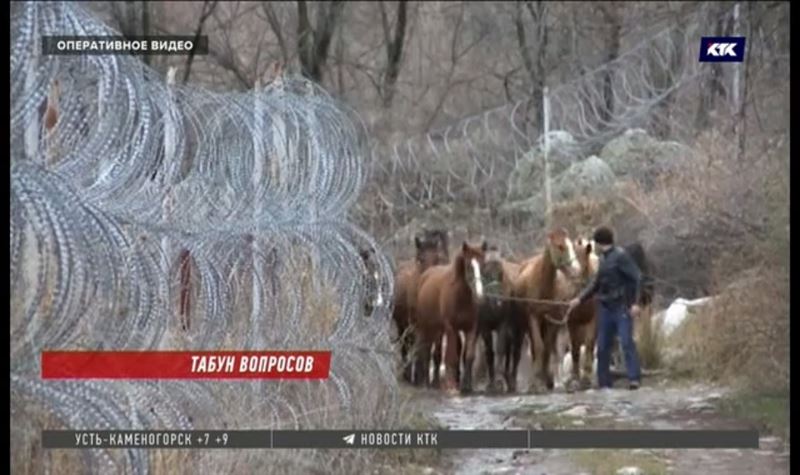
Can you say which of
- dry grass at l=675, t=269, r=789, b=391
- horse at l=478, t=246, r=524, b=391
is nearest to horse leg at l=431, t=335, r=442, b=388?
horse at l=478, t=246, r=524, b=391

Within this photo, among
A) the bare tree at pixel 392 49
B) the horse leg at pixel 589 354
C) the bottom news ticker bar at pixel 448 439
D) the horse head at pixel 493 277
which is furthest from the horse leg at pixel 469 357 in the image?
the bare tree at pixel 392 49

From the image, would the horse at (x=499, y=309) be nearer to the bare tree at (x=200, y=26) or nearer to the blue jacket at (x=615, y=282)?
the blue jacket at (x=615, y=282)

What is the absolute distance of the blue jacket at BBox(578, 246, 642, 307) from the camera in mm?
3746

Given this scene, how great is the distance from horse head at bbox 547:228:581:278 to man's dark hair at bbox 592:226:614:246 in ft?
0.25

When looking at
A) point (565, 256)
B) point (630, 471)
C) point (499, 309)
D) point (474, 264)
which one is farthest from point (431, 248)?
point (630, 471)

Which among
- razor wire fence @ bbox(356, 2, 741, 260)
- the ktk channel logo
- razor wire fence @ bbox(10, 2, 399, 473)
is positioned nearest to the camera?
razor wire fence @ bbox(10, 2, 399, 473)

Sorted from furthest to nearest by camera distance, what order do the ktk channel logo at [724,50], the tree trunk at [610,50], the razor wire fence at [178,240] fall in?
the tree trunk at [610,50]
the ktk channel logo at [724,50]
the razor wire fence at [178,240]

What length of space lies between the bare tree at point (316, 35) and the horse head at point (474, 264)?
0.71 meters

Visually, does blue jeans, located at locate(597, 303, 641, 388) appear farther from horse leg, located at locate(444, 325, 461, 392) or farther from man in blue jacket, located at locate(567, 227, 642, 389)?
horse leg, located at locate(444, 325, 461, 392)

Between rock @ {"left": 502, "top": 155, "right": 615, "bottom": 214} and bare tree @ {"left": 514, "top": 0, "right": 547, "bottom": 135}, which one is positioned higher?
bare tree @ {"left": 514, "top": 0, "right": 547, "bottom": 135}

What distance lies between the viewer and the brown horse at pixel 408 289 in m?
3.77

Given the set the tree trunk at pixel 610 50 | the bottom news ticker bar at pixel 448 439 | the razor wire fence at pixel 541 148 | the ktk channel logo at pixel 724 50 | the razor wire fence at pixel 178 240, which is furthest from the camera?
the tree trunk at pixel 610 50

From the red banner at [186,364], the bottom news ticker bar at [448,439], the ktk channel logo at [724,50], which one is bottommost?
the bottom news ticker bar at [448,439]

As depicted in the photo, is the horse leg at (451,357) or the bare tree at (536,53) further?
the bare tree at (536,53)
